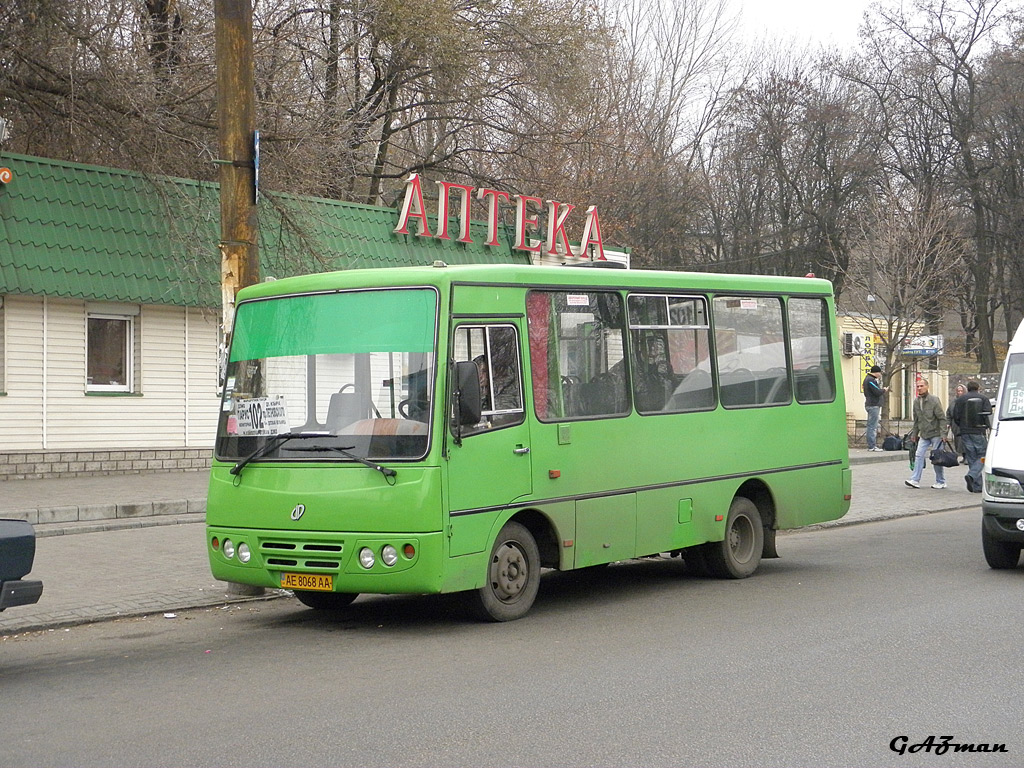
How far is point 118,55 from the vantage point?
2059 centimetres

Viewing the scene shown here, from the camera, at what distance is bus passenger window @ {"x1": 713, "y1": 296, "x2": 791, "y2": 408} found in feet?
38.9

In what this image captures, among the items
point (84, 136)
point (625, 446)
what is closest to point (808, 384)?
point (625, 446)

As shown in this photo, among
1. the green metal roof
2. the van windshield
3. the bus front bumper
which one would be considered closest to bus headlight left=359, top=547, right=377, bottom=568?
the bus front bumper

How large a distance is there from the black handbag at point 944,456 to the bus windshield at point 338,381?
575 inches

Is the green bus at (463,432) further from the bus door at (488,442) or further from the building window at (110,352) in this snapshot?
the building window at (110,352)

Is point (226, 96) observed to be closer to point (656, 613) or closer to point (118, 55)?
point (656, 613)

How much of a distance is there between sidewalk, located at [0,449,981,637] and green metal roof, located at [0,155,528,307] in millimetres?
3075

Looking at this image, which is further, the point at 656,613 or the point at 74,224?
the point at 74,224

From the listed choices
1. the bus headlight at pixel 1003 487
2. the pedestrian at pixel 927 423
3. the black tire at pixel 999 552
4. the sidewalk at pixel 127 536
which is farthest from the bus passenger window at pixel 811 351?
the pedestrian at pixel 927 423

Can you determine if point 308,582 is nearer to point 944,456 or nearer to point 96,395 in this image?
point 96,395

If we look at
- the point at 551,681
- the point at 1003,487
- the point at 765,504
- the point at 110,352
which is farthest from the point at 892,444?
the point at 551,681

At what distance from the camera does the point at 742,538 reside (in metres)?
12.2

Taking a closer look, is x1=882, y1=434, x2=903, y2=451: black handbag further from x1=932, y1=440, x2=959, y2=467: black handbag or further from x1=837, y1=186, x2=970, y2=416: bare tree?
x1=932, y1=440, x2=959, y2=467: black handbag

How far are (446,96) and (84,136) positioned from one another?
29.8ft
